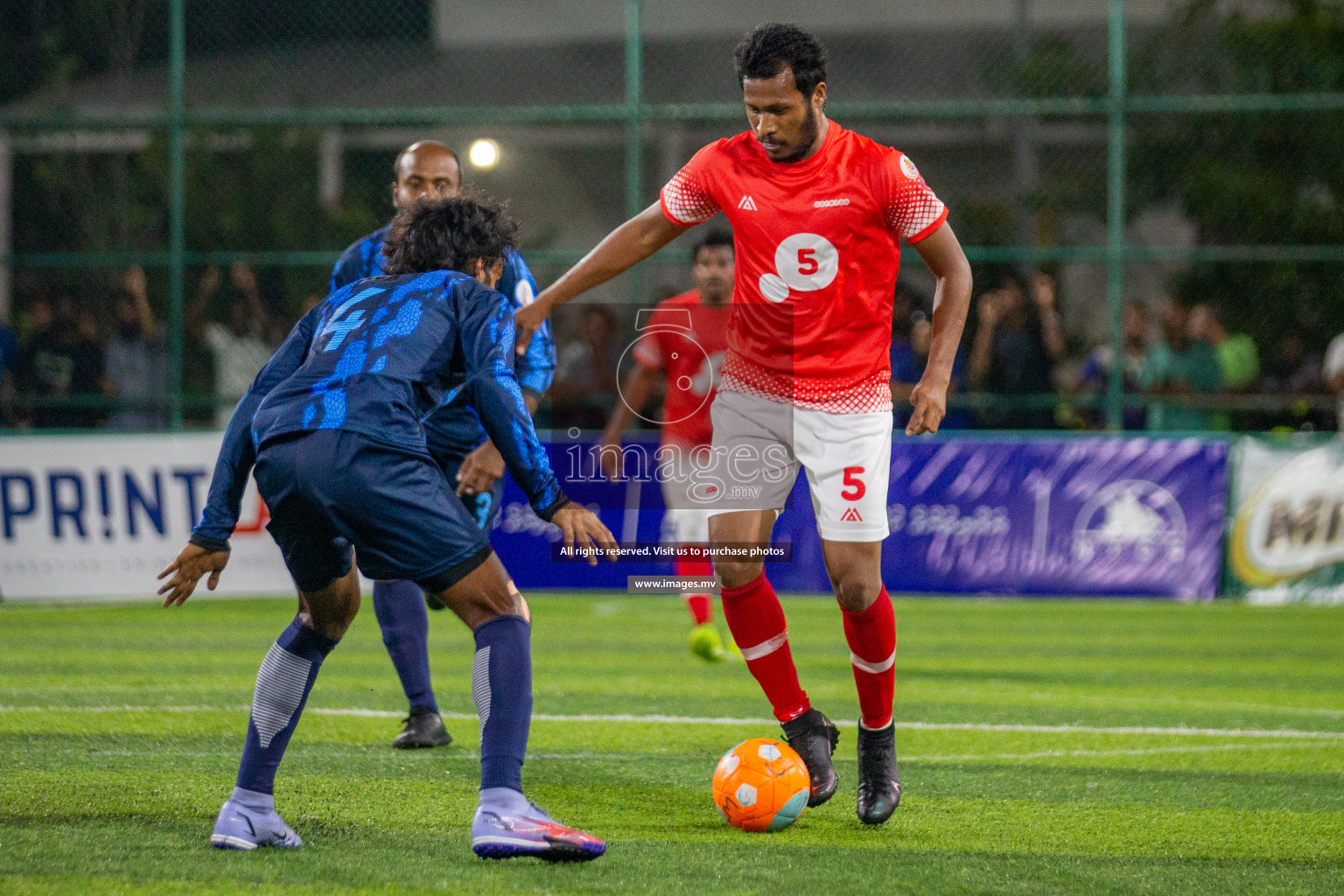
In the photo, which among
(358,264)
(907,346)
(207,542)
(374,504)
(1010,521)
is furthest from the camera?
(907,346)

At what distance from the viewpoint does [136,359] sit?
13.6m

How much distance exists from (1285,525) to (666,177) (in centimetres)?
733

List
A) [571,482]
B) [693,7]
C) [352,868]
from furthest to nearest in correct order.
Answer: [693,7]
[571,482]
[352,868]

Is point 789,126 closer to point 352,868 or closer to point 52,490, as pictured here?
point 352,868

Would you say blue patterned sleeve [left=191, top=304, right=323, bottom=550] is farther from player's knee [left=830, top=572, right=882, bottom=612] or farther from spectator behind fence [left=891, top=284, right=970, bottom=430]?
spectator behind fence [left=891, top=284, right=970, bottom=430]

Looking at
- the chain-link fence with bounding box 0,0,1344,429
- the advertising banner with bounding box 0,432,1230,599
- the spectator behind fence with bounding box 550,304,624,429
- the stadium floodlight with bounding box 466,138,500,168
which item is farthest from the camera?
the stadium floodlight with bounding box 466,138,500,168

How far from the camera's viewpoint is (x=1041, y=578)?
1265 centimetres

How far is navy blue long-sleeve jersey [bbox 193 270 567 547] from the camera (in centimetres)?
391

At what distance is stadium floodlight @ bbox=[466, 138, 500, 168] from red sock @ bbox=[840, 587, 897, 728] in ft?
35.3

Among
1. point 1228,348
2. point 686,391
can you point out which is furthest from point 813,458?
point 1228,348

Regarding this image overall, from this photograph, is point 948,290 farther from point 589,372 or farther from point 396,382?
point 589,372

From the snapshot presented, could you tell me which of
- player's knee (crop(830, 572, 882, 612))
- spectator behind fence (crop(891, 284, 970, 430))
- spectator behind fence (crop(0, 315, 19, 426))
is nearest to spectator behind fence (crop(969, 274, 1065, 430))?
spectator behind fence (crop(891, 284, 970, 430))

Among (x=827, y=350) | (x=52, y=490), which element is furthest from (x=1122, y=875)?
(x=52, y=490)

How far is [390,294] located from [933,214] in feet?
5.65
